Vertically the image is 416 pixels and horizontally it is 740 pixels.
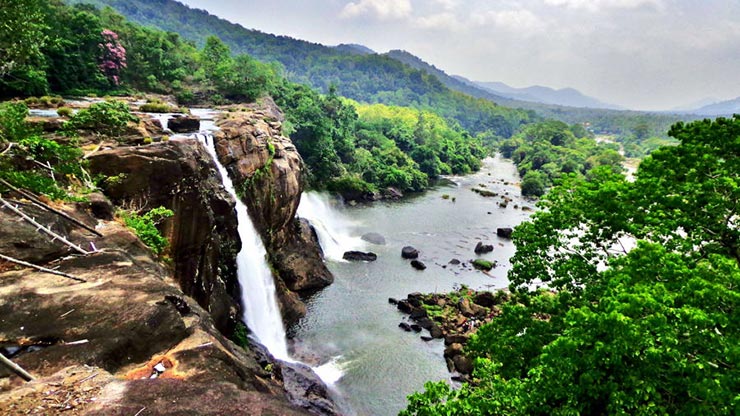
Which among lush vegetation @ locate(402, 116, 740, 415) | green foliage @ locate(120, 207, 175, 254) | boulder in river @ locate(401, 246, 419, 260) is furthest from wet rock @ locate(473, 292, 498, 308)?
green foliage @ locate(120, 207, 175, 254)

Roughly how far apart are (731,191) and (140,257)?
16.7m

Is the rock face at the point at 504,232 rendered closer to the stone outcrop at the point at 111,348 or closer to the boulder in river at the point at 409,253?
the boulder in river at the point at 409,253

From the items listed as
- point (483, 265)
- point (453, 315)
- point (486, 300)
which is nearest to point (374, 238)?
→ point (483, 265)

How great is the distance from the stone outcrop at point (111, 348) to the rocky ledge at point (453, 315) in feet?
53.0

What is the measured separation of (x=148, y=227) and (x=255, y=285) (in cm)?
1055

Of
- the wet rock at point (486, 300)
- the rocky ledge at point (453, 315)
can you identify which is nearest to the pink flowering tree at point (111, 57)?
the rocky ledge at point (453, 315)

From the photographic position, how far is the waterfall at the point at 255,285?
22.8m

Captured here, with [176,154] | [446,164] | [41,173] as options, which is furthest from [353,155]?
[41,173]

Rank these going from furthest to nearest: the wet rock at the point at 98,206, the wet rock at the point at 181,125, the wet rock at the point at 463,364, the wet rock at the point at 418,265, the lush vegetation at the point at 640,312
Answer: the wet rock at the point at 418,265, the wet rock at the point at 181,125, the wet rock at the point at 463,364, the wet rock at the point at 98,206, the lush vegetation at the point at 640,312

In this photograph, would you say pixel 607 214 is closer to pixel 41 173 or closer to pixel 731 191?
pixel 731 191

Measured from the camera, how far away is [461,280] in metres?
35.9

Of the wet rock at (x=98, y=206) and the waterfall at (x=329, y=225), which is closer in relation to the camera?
the wet rock at (x=98, y=206)

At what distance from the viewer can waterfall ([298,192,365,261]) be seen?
3870cm

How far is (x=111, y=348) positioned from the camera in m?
8.09
